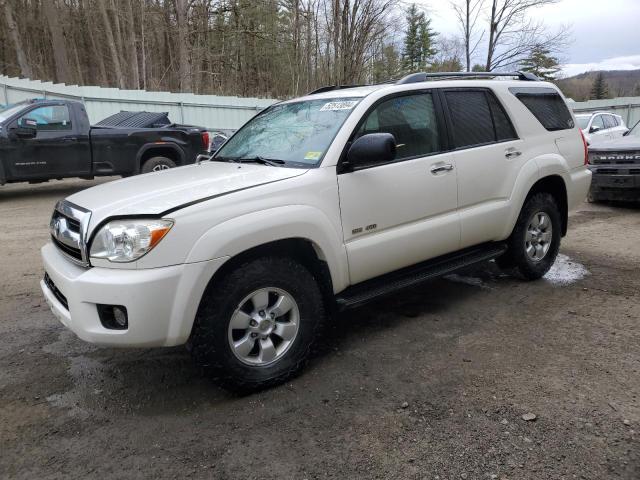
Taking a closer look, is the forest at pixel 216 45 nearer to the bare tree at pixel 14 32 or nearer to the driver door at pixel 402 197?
the bare tree at pixel 14 32

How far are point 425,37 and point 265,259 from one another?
6811cm

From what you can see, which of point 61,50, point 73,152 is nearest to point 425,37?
point 61,50

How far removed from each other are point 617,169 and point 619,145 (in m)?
0.41

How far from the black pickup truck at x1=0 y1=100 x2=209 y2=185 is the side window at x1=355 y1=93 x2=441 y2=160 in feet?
25.1

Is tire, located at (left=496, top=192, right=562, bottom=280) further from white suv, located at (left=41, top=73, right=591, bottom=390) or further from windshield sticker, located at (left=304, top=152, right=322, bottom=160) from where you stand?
windshield sticker, located at (left=304, top=152, right=322, bottom=160)

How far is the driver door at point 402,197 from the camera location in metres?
3.38

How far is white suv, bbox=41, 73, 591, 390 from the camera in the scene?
8.73 feet

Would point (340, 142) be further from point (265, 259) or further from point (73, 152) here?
point (73, 152)

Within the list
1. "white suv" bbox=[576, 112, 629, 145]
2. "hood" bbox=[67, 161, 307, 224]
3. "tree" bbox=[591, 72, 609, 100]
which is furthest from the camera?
"tree" bbox=[591, 72, 609, 100]

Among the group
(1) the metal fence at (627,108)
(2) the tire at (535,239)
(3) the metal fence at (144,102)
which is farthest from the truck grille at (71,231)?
(1) the metal fence at (627,108)

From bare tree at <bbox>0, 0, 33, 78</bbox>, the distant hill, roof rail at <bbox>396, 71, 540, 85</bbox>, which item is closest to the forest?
bare tree at <bbox>0, 0, 33, 78</bbox>

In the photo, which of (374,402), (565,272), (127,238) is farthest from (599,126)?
(127,238)

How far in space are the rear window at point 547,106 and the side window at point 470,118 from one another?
20.4 inches

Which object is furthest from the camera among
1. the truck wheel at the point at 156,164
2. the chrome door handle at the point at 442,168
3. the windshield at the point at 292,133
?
the truck wheel at the point at 156,164
